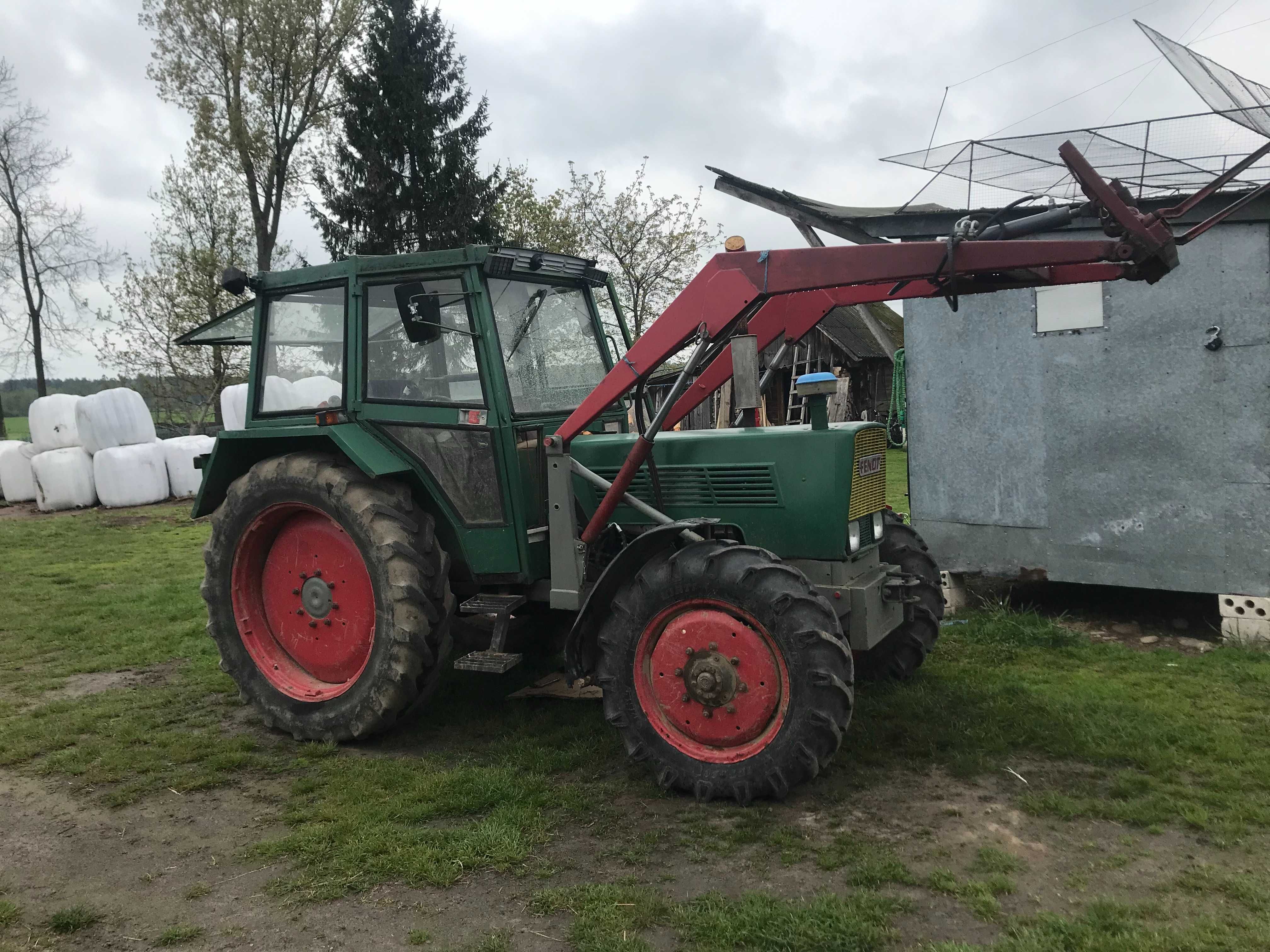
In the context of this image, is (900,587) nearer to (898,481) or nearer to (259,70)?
(898,481)

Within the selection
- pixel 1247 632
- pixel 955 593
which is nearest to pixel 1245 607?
pixel 1247 632

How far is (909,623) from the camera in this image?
199 inches

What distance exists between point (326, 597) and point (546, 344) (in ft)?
5.84

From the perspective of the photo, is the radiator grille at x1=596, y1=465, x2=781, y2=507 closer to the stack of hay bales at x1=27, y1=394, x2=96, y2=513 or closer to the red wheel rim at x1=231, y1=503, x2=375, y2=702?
the red wheel rim at x1=231, y1=503, x2=375, y2=702

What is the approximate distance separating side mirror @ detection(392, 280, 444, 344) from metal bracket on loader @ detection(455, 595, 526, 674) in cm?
136

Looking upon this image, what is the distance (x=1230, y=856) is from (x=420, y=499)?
3777 millimetres

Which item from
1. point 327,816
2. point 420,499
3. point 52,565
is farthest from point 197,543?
point 327,816

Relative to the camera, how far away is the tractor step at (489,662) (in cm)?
442

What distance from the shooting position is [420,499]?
4.82m

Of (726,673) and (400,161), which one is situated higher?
(400,161)

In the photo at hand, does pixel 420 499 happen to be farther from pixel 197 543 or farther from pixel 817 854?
pixel 197 543

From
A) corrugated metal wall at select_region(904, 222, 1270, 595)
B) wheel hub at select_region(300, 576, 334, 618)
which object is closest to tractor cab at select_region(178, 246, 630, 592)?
wheel hub at select_region(300, 576, 334, 618)

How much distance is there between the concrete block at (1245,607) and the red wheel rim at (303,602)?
5.23 meters

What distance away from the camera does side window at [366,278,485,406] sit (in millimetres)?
4645
